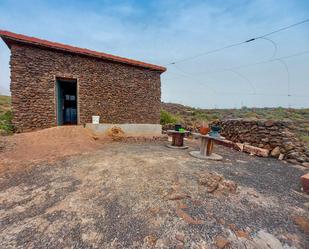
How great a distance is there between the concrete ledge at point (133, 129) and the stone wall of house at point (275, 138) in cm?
485

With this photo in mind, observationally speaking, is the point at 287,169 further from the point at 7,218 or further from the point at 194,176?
the point at 7,218

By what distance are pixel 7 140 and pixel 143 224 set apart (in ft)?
21.6

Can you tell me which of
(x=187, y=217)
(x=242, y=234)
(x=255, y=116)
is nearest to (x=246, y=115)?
(x=255, y=116)

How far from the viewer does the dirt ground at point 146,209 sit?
1857 millimetres

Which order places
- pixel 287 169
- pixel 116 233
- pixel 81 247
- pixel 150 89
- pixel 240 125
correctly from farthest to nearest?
pixel 150 89 < pixel 240 125 < pixel 287 169 < pixel 116 233 < pixel 81 247

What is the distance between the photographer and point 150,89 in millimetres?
10398

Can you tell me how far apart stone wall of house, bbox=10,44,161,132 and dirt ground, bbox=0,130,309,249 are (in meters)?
4.81

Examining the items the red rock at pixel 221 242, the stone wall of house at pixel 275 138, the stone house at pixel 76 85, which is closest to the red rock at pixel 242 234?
the red rock at pixel 221 242

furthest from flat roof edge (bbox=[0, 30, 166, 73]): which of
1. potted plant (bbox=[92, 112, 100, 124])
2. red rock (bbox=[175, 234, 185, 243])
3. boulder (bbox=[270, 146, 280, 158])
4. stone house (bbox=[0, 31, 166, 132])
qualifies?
red rock (bbox=[175, 234, 185, 243])

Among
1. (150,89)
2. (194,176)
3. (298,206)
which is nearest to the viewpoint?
(298,206)

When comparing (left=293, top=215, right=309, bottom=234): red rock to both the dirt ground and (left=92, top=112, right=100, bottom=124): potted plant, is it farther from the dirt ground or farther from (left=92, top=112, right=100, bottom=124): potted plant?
(left=92, top=112, right=100, bottom=124): potted plant

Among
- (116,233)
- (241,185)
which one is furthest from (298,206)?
(116,233)

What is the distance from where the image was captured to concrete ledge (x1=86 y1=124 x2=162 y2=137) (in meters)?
8.46

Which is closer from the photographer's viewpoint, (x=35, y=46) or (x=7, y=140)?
(x=7, y=140)
